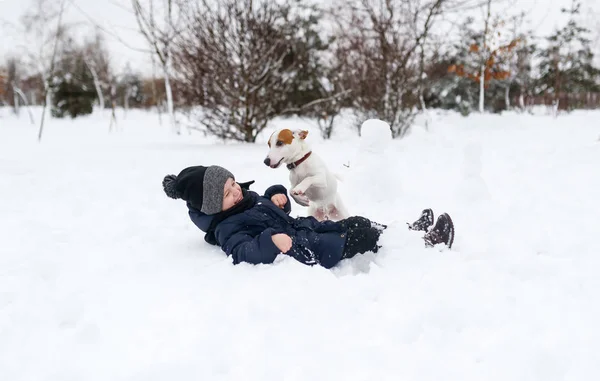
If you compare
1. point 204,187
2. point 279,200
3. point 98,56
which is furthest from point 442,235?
point 98,56

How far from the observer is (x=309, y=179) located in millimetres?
3119

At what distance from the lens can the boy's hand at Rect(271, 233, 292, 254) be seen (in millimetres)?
Answer: 2244

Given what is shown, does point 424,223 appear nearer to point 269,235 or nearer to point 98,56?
point 269,235

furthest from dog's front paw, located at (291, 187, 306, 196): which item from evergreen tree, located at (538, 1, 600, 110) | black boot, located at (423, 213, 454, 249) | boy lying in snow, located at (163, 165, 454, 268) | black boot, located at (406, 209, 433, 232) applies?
evergreen tree, located at (538, 1, 600, 110)

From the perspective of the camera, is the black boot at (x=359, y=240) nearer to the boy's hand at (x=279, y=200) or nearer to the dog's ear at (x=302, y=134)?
the boy's hand at (x=279, y=200)

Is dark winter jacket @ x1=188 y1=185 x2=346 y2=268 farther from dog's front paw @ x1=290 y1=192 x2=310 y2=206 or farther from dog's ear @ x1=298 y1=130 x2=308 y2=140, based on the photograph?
dog's ear @ x1=298 y1=130 x2=308 y2=140

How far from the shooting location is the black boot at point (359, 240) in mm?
2482

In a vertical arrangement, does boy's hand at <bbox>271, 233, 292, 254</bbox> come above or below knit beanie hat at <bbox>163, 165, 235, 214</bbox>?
below

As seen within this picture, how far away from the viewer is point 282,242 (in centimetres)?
225

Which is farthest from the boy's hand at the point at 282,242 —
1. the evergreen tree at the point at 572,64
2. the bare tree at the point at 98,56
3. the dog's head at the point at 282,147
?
the bare tree at the point at 98,56

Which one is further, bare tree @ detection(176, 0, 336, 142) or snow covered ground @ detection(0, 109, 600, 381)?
bare tree @ detection(176, 0, 336, 142)

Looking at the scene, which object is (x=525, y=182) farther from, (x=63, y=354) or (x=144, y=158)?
(x=144, y=158)

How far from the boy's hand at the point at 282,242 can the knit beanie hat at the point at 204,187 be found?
54 centimetres

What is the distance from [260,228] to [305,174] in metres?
0.78
